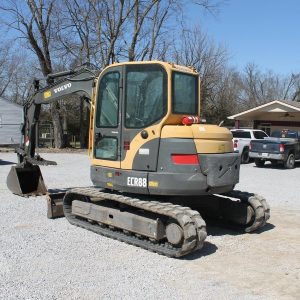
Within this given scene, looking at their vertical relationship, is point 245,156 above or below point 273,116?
below

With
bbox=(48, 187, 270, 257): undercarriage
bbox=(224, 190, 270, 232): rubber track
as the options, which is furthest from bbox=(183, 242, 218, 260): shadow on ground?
bbox=(224, 190, 270, 232): rubber track

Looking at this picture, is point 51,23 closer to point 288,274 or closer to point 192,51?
point 192,51

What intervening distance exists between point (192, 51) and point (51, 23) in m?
19.3

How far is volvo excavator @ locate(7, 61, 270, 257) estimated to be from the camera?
7492 millimetres

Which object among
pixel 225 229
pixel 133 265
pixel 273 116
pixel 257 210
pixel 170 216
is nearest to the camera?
pixel 133 265

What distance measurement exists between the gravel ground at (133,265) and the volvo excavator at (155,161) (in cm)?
36

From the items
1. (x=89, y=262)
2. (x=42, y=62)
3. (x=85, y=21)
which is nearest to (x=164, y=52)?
(x=85, y=21)

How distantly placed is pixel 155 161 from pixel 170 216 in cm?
99

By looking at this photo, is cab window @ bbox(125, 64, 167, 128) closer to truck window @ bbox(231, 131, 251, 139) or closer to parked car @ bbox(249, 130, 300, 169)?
parked car @ bbox(249, 130, 300, 169)

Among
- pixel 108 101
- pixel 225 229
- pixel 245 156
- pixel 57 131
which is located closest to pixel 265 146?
pixel 245 156

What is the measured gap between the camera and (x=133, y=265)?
6.74 meters

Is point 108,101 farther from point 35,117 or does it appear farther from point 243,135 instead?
point 243,135

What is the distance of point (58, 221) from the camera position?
9445mm

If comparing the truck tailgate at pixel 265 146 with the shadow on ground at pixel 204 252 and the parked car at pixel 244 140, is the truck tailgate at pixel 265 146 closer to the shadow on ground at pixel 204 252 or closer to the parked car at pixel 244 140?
the parked car at pixel 244 140
